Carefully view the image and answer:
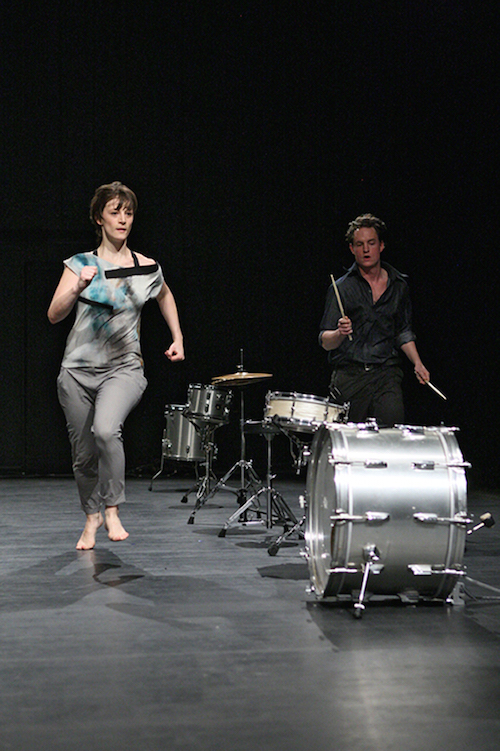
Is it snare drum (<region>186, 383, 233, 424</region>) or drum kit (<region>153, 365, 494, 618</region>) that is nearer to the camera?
drum kit (<region>153, 365, 494, 618</region>)

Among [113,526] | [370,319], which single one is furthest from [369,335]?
[113,526]

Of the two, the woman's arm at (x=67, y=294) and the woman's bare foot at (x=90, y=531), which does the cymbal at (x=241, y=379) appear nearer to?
the woman's bare foot at (x=90, y=531)

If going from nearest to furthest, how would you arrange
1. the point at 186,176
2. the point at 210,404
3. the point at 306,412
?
1. the point at 306,412
2. the point at 210,404
3. the point at 186,176

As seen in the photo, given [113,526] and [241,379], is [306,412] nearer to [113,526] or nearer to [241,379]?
[113,526]

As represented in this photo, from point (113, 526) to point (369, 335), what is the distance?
1374 millimetres

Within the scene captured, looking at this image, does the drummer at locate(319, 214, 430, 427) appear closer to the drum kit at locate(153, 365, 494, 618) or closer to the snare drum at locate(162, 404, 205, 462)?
the drum kit at locate(153, 365, 494, 618)

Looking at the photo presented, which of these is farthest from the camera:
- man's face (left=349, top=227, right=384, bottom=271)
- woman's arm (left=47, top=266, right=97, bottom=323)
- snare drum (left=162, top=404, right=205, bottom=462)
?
snare drum (left=162, top=404, right=205, bottom=462)

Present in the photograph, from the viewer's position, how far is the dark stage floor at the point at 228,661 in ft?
5.48

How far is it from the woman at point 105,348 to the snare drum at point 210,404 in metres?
2.19

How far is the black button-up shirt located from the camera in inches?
146

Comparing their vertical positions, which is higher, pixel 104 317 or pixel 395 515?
pixel 104 317

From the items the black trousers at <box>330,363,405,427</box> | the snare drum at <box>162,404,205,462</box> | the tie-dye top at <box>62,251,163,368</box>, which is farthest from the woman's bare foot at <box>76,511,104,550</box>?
the snare drum at <box>162,404,205,462</box>

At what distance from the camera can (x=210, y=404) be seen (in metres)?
5.87

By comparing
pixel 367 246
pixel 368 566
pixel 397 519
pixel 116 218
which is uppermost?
pixel 116 218
